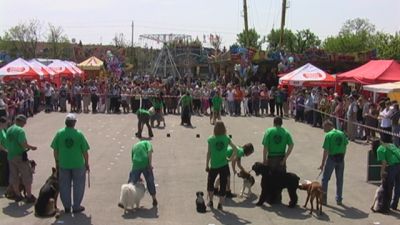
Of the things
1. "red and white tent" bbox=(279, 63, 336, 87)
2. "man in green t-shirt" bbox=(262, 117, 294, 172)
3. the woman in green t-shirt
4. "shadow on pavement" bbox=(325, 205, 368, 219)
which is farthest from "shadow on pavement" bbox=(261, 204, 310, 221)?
"red and white tent" bbox=(279, 63, 336, 87)

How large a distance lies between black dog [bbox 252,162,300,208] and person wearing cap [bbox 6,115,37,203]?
14.1 feet

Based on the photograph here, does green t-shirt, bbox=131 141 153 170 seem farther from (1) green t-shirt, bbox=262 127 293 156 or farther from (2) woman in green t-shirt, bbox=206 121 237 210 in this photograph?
(1) green t-shirt, bbox=262 127 293 156

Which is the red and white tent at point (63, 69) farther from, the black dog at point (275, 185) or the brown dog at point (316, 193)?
the brown dog at point (316, 193)

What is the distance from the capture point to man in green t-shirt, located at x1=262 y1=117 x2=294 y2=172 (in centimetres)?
1027

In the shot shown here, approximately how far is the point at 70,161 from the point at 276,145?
3.79m

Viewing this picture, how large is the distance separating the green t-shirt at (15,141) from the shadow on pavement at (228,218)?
378 centimetres

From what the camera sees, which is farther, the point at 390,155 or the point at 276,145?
the point at 276,145

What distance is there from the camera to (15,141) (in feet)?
33.4

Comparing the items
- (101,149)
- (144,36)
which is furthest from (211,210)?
(144,36)

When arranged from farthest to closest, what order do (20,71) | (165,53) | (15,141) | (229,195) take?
(165,53) < (20,71) < (229,195) < (15,141)

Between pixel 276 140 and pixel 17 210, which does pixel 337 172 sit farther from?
pixel 17 210

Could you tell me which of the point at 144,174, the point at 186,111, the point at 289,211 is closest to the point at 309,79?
the point at 186,111

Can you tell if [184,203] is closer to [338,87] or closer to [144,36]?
[338,87]

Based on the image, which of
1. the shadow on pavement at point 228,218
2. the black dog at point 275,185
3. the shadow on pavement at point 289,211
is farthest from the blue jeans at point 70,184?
the shadow on pavement at point 289,211
